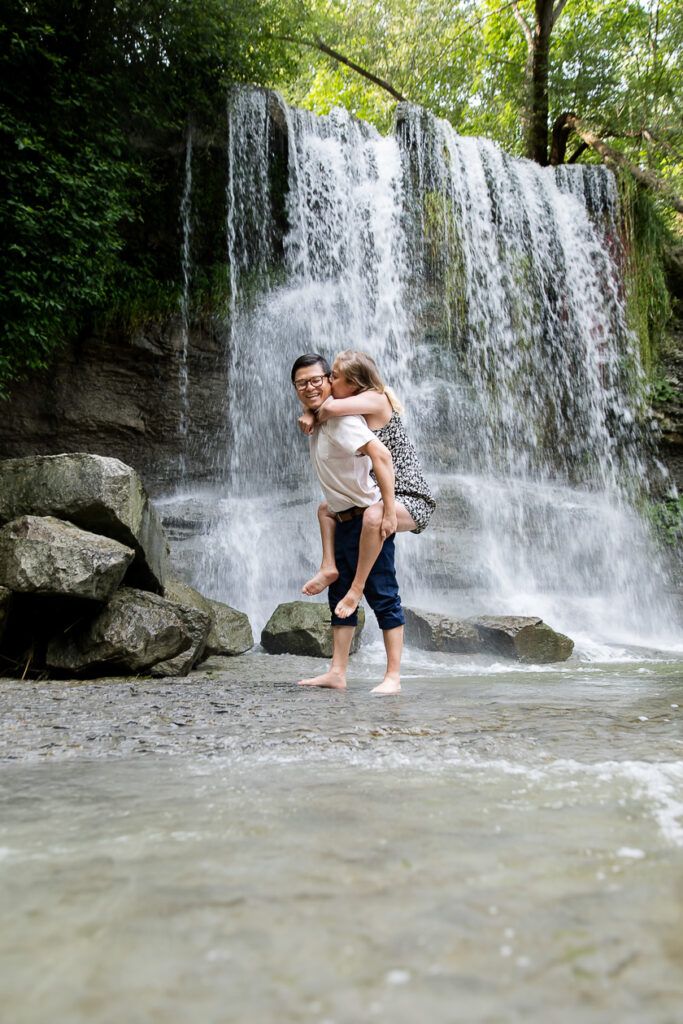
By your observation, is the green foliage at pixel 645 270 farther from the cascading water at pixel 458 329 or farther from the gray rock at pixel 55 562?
the gray rock at pixel 55 562

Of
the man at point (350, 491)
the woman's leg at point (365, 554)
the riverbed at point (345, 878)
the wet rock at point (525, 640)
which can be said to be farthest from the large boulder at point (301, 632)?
the riverbed at point (345, 878)

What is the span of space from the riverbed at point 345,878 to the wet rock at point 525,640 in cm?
407

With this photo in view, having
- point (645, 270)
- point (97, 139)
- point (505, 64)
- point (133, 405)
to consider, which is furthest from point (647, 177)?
point (133, 405)

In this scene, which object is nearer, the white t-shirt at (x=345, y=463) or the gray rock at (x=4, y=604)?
the white t-shirt at (x=345, y=463)

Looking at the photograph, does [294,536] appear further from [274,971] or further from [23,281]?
[274,971]

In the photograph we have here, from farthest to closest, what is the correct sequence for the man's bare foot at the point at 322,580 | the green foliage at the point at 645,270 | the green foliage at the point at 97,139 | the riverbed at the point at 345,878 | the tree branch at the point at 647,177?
1. the tree branch at the point at 647,177
2. the green foliage at the point at 645,270
3. the green foliage at the point at 97,139
4. the man's bare foot at the point at 322,580
5. the riverbed at the point at 345,878

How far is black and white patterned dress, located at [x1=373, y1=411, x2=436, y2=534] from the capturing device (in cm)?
386

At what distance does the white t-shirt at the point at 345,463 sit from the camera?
11.7ft

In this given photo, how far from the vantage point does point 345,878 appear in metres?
0.96

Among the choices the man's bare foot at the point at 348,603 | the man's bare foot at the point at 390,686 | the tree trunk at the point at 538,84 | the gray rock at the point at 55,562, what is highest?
the tree trunk at the point at 538,84

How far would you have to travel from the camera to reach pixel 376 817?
1.23 meters

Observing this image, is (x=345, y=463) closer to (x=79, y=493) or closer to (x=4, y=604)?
(x=79, y=493)

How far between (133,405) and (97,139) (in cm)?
357

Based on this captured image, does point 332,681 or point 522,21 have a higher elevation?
point 522,21
